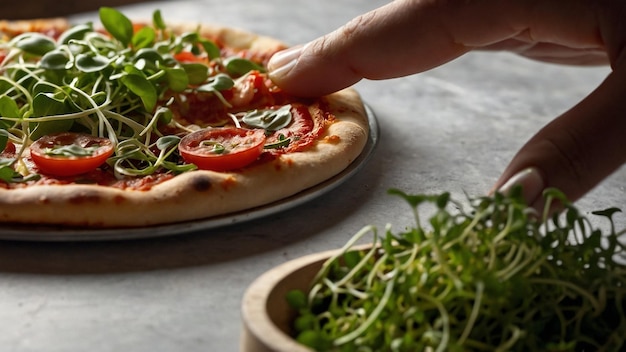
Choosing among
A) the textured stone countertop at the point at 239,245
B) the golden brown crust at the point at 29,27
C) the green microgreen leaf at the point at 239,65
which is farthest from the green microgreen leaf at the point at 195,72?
the golden brown crust at the point at 29,27

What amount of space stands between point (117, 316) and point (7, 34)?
1775 millimetres

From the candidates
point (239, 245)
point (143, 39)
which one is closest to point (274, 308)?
point (239, 245)

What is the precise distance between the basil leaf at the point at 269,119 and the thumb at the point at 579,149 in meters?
0.77

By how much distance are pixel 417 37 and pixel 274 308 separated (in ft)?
3.23

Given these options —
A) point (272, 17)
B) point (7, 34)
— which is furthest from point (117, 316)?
point (272, 17)

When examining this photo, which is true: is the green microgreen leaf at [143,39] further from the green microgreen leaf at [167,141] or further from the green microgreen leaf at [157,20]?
the green microgreen leaf at [167,141]

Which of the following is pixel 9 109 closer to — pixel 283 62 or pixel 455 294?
pixel 283 62

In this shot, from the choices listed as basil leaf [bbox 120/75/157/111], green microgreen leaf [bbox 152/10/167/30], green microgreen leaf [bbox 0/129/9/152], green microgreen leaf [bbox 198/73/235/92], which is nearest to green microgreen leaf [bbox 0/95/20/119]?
green microgreen leaf [bbox 0/129/9/152]

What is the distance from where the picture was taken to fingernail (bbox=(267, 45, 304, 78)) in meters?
2.46

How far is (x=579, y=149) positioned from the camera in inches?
67.6

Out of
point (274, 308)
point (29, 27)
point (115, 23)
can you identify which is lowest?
point (29, 27)

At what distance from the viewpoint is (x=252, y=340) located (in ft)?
4.37

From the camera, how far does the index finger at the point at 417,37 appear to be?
2.00 meters

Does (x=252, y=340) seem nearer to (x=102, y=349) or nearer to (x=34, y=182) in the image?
(x=102, y=349)
